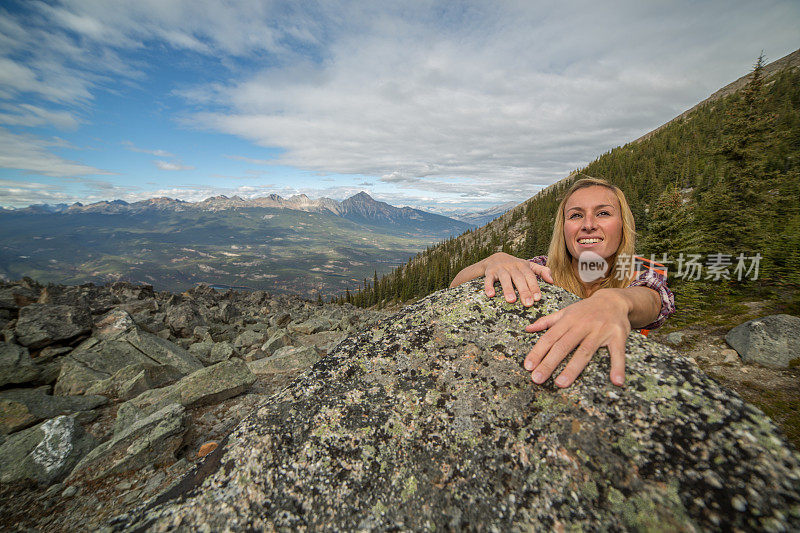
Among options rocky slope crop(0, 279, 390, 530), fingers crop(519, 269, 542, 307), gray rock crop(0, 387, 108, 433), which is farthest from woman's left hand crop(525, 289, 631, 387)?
gray rock crop(0, 387, 108, 433)

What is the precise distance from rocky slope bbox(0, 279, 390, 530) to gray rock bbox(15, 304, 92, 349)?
0.08ft

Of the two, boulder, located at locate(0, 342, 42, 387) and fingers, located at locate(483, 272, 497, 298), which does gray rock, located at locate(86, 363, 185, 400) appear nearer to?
boulder, located at locate(0, 342, 42, 387)

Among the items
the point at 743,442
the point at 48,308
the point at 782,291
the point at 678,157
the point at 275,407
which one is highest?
the point at 678,157

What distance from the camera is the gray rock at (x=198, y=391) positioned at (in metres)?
6.10

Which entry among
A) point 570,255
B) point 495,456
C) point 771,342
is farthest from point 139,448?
point 771,342

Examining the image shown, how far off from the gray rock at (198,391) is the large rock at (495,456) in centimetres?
557

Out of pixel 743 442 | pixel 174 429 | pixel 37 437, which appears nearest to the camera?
pixel 743 442

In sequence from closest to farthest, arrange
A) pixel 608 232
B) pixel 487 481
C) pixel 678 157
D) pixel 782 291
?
pixel 487 481
pixel 608 232
pixel 782 291
pixel 678 157

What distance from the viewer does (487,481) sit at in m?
2.01

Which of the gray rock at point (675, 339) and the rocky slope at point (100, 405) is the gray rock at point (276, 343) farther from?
the gray rock at point (675, 339)

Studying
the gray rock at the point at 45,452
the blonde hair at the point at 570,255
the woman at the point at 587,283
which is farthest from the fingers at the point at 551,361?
the gray rock at the point at 45,452

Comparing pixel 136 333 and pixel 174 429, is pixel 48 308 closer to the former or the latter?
pixel 136 333

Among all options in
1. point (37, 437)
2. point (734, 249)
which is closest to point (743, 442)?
point (37, 437)

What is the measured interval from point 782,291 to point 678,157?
9136cm
